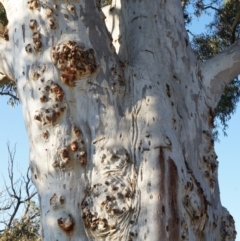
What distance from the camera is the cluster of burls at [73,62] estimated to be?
2.44 metres

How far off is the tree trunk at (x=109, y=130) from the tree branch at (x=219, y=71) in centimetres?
14

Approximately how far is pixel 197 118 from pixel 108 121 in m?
0.56

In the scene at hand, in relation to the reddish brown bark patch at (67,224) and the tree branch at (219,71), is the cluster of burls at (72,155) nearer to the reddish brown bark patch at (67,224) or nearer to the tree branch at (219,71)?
the reddish brown bark patch at (67,224)

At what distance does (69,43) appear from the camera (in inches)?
97.7

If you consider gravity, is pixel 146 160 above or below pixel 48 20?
below

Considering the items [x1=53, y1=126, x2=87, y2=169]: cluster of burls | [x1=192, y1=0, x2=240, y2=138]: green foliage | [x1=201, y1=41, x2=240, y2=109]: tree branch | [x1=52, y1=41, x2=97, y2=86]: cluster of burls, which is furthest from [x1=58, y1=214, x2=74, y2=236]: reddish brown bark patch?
[x1=192, y1=0, x2=240, y2=138]: green foliage

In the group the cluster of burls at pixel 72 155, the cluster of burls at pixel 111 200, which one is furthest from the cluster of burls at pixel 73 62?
the cluster of burls at pixel 111 200

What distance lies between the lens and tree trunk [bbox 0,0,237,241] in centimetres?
223

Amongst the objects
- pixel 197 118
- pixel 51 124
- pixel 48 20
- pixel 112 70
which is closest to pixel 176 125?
pixel 197 118

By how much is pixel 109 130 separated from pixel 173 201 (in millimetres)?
426

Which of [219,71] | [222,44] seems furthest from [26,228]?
[219,71]

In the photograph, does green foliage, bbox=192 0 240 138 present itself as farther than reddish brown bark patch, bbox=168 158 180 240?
Yes

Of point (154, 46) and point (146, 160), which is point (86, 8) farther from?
point (146, 160)

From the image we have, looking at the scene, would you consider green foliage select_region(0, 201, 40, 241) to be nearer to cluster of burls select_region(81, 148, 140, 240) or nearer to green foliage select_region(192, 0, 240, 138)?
green foliage select_region(192, 0, 240, 138)
